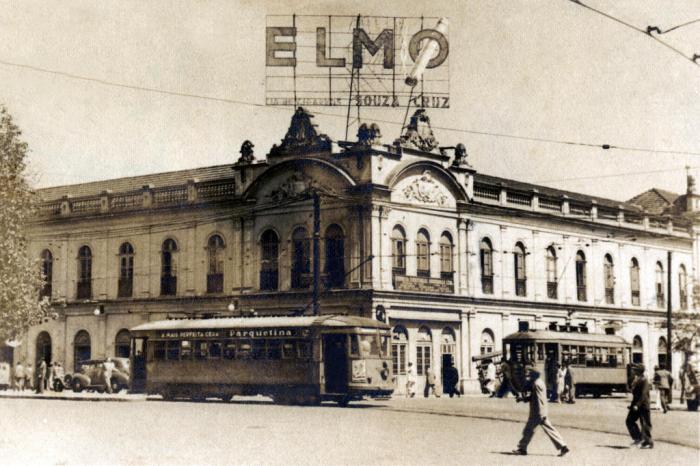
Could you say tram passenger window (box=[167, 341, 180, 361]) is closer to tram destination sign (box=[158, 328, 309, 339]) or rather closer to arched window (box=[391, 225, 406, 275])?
tram destination sign (box=[158, 328, 309, 339])

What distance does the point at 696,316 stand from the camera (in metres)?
41.4

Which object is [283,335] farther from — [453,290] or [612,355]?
[612,355]

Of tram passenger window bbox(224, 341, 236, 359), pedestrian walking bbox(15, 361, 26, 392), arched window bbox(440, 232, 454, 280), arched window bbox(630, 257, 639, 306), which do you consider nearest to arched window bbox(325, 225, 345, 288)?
arched window bbox(440, 232, 454, 280)

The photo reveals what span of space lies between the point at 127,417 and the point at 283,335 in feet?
21.1

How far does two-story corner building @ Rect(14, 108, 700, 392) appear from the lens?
3375 cm

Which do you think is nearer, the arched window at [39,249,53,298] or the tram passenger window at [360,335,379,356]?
the tram passenger window at [360,335,379,356]

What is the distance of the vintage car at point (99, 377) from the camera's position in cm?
3500

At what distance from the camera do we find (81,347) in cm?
4025

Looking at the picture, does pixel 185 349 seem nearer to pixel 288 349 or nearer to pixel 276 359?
pixel 276 359

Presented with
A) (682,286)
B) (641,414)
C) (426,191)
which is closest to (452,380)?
(426,191)

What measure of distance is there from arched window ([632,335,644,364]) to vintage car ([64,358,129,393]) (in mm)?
21207

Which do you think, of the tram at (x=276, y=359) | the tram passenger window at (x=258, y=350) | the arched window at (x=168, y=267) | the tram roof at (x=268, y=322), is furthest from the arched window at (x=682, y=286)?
the tram passenger window at (x=258, y=350)

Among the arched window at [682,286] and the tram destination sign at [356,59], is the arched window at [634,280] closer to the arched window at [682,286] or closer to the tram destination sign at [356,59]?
the arched window at [682,286]

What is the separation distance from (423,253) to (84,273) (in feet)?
45.0
